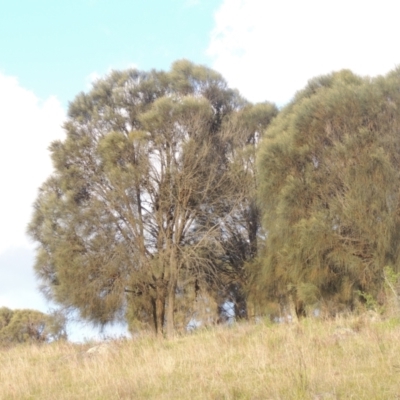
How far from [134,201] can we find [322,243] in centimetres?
679

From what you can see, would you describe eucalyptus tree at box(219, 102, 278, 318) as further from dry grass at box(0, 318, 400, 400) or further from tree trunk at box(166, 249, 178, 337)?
dry grass at box(0, 318, 400, 400)

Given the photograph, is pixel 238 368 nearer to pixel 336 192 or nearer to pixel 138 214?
pixel 336 192

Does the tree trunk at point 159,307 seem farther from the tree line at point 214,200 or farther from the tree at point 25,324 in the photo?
the tree at point 25,324

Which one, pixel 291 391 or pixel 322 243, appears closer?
pixel 291 391

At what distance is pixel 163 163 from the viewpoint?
20609 millimetres

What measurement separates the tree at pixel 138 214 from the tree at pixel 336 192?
230 cm

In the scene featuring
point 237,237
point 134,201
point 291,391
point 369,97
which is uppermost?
point 369,97

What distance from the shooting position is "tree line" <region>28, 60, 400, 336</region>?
59.7 ft

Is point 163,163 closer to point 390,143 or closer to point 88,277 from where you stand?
point 88,277

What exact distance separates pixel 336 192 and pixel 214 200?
478 centimetres

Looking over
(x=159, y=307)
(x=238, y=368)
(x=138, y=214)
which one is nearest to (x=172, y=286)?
(x=159, y=307)

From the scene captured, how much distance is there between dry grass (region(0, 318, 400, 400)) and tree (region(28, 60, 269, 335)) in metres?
9.50

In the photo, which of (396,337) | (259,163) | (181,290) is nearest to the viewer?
(396,337)

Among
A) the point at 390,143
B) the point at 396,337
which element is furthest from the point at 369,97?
the point at 396,337
